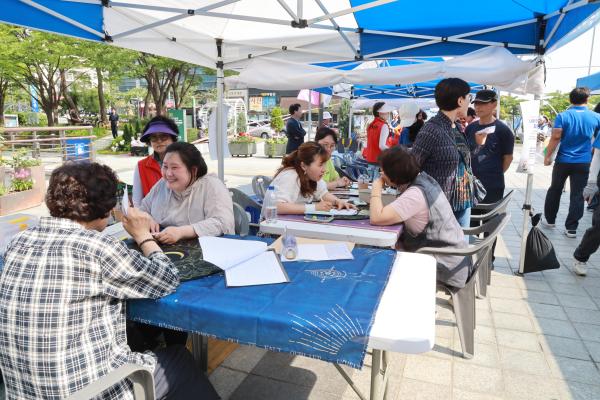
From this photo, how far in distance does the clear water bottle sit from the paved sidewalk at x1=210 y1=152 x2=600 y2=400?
925mm

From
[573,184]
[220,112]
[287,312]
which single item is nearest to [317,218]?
[287,312]

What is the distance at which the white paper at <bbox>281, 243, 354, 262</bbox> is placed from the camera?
201 cm

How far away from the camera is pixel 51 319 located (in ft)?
4.12

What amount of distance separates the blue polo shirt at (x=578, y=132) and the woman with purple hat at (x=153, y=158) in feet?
16.5

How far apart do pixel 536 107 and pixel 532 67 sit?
1.33 feet

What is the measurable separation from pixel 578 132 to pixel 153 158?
5289mm

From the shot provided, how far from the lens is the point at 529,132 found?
3863mm

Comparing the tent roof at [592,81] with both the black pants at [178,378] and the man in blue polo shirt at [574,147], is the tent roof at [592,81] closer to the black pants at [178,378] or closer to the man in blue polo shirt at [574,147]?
the man in blue polo shirt at [574,147]

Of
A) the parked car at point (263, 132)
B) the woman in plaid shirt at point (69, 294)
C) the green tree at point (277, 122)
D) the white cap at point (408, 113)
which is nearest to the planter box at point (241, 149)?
the green tree at point (277, 122)

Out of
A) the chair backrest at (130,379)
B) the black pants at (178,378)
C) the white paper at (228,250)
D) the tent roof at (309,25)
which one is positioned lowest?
the black pants at (178,378)

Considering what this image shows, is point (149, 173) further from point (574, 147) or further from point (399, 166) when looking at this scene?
point (574, 147)

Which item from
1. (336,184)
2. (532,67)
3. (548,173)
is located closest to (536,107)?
(532,67)

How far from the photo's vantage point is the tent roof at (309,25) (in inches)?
142

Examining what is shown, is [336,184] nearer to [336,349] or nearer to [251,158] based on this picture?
[336,349]
